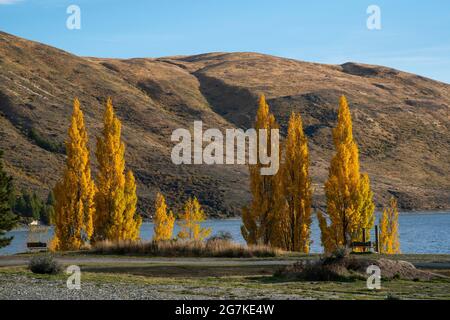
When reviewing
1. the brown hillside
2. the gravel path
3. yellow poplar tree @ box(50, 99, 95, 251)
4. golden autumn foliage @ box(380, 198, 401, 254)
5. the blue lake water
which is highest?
the brown hillside

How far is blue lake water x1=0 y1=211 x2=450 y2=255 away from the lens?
7238 centimetres

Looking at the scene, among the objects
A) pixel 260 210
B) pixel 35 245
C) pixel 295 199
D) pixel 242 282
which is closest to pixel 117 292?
pixel 242 282

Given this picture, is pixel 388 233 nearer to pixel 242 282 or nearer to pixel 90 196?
pixel 90 196

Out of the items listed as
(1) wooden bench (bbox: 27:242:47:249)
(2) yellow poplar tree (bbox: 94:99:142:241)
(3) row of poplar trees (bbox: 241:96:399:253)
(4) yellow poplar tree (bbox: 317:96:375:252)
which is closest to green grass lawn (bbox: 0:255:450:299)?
(1) wooden bench (bbox: 27:242:47:249)

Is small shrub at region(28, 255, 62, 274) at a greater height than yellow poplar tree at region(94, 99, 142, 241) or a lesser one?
lesser

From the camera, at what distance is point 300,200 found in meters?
46.8

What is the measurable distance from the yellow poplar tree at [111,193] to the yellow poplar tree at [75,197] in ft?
2.12

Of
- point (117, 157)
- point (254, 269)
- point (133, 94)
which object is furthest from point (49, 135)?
point (254, 269)

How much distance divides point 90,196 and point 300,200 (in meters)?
13.2

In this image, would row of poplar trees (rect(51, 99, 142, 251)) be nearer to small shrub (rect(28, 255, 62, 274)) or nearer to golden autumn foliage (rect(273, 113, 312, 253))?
golden autumn foliage (rect(273, 113, 312, 253))

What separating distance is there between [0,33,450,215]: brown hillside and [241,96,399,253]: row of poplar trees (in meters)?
78.3

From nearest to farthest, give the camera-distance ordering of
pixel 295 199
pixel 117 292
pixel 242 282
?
1. pixel 117 292
2. pixel 242 282
3. pixel 295 199

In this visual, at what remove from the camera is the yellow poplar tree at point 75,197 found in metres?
46.6

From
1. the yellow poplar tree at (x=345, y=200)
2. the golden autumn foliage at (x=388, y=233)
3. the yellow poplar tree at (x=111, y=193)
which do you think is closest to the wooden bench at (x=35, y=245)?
the yellow poplar tree at (x=111, y=193)
